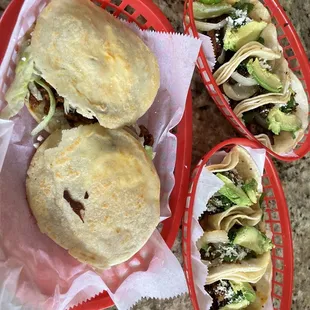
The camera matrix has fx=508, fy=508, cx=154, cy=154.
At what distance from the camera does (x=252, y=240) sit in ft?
5.74

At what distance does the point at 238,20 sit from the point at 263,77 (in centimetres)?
22

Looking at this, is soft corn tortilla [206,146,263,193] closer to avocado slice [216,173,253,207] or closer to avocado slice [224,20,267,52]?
avocado slice [216,173,253,207]

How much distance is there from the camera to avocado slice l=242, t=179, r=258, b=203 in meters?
1.74

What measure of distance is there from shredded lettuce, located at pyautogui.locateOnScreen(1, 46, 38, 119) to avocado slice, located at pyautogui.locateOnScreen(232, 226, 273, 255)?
2.79 feet

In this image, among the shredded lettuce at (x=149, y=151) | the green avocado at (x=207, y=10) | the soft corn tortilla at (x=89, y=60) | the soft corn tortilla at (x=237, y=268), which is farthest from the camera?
the green avocado at (x=207, y=10)

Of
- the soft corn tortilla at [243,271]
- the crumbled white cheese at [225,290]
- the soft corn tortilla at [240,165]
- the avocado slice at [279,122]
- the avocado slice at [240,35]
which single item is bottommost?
the crumbled white cheese at [225,290]

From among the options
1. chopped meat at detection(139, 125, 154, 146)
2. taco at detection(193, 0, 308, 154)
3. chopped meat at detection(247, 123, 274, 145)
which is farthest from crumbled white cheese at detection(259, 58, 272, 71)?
chopped meat at detection(139, 125, 154, 146)

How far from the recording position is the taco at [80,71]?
49.8 inches

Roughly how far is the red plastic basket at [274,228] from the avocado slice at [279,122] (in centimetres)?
16

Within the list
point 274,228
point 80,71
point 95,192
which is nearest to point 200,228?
point 95,192

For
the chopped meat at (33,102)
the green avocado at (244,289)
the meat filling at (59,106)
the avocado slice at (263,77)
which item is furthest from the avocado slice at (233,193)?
the chopped meat at (33,102)

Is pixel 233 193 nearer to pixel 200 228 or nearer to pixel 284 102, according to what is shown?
pixel 200 228

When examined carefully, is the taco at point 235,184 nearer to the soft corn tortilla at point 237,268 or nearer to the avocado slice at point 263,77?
the soft corn tortilla at point 237,268

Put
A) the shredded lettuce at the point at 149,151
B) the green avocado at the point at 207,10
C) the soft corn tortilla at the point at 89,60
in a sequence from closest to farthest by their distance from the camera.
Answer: the soft corn tortilla at the point at 89,60, the shredded lettuce at the point at 149,151, the green avocado at the point at 207,10
